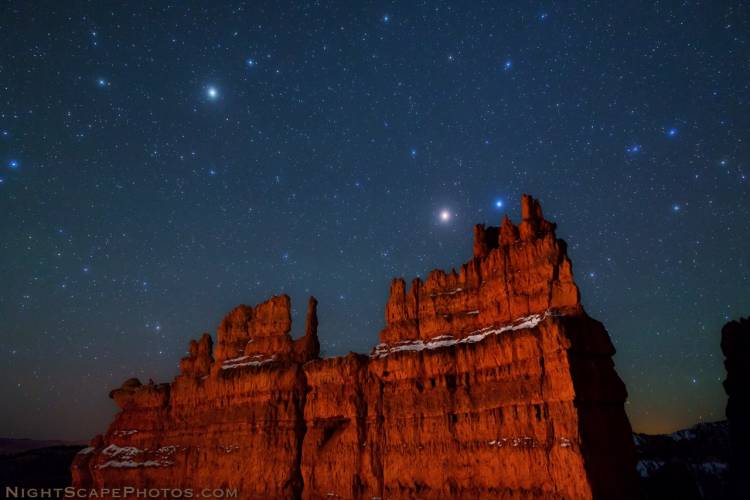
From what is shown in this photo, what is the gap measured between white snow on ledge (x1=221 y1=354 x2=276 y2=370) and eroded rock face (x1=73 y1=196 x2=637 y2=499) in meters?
0.17

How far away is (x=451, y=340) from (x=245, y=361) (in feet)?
85.9

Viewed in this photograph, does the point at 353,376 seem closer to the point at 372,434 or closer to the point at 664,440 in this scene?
the point at 372,434

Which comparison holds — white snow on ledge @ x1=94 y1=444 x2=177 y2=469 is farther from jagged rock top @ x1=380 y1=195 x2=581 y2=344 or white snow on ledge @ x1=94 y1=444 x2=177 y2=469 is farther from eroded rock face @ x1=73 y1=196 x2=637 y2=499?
jagged rock top @ x1=380 y1=195 x2=581 y2=344

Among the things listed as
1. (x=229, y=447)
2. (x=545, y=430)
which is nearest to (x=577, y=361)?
(x=545, y=430)

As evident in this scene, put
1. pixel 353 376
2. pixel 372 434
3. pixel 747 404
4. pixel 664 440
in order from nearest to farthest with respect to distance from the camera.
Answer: pixel 372 434, pixel 353 376, pixel 747 404, pixel 664 440

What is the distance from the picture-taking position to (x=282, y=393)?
5294 cm

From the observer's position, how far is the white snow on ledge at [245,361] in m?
57.6

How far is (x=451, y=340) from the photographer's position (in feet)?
149

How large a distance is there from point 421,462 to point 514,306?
47.5 feet

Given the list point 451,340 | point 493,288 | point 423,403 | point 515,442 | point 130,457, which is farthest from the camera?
point 130,457

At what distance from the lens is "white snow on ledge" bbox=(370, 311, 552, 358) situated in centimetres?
3869

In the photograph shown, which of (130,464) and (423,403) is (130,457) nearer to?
(130,464)

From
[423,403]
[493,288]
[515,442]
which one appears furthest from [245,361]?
[515,442]

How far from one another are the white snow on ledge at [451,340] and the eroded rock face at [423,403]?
0.17m
